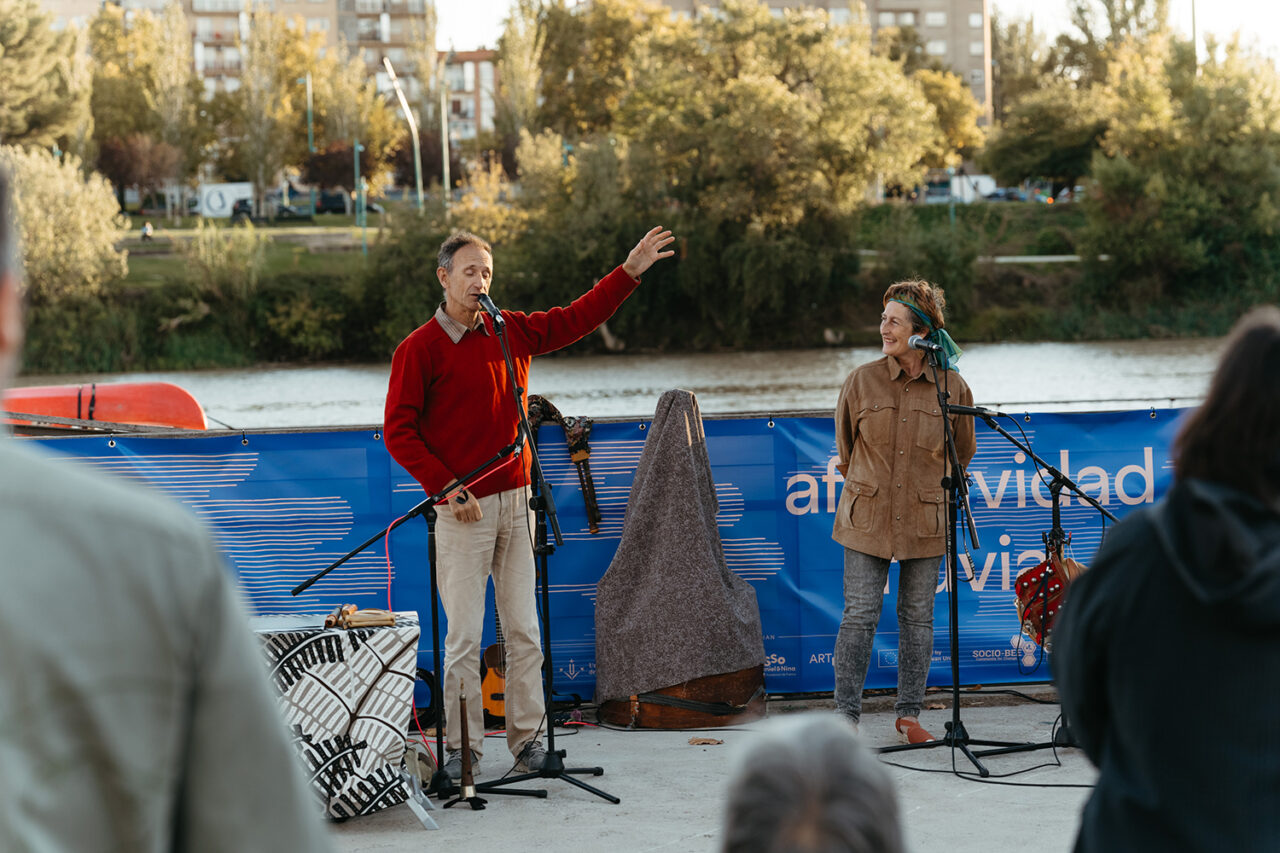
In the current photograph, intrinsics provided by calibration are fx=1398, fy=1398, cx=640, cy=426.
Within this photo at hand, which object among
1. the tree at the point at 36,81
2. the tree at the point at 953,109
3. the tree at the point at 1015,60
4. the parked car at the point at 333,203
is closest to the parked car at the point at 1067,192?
the tree at the point at 953,109

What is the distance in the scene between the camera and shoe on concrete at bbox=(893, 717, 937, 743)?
6.15m

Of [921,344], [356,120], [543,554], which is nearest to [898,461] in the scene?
[921,344]

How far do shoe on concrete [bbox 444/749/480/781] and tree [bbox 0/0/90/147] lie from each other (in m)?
66.1

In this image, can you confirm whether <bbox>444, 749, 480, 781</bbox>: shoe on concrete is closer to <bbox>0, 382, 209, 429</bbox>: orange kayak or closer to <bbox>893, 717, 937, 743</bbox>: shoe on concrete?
<bbox>893, 717, 937, 743</bbox>: shoe on concrete

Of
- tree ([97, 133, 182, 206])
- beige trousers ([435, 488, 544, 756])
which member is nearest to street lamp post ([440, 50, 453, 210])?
tree ([97, 133, 182, 206])

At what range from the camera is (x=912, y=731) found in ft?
20.2

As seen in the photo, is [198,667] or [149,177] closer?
[198,667]

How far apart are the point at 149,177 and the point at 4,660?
263 ft

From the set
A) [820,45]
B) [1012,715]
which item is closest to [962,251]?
[820,45]

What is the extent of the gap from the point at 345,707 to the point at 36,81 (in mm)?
68165

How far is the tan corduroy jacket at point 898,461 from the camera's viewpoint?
A: 6.23m

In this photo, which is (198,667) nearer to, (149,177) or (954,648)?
(954,648)

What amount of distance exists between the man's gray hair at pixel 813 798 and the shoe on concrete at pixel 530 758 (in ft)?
14.3

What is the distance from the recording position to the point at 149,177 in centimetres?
7581
